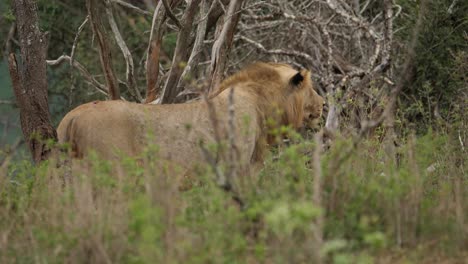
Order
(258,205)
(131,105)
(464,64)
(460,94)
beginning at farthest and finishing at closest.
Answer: (460,94), (464,64), (131,105), (258,205)

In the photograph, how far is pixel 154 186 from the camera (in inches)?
191

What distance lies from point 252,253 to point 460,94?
5.76m

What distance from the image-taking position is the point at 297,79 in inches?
308

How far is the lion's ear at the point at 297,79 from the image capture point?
7.77 meters

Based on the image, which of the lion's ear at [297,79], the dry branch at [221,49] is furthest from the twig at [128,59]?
the lion's ear at [297,79]

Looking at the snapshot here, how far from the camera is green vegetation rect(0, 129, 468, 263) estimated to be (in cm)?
433

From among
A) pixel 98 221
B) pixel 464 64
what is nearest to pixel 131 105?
pixel 98 221

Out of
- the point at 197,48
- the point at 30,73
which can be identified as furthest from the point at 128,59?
the point at 30,73

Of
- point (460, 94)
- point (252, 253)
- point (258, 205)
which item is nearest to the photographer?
point (258, 205)

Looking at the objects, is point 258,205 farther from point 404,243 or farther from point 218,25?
point 218,25

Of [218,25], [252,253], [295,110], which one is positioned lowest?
[252,253]

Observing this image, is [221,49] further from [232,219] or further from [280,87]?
[232,219]

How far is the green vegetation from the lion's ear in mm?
2064

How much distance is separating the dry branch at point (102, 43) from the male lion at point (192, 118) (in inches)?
54.6
